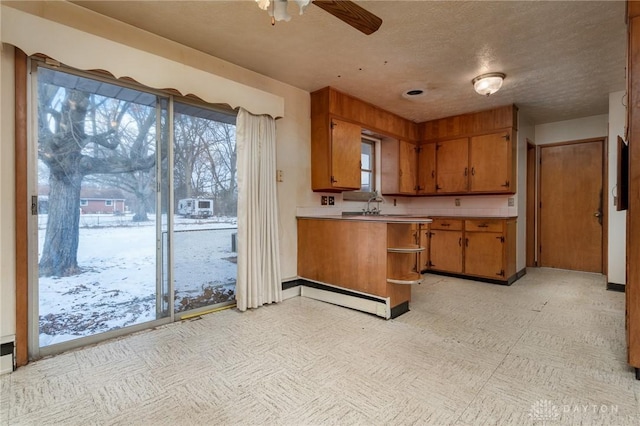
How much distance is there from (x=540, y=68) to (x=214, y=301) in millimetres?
4071

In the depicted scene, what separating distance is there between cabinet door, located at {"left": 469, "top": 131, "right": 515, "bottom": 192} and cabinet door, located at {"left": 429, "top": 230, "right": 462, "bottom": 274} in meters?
0.78

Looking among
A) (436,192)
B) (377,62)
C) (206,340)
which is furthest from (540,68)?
(206,340)

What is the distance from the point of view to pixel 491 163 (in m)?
4.33

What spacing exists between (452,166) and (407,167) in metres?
0.68

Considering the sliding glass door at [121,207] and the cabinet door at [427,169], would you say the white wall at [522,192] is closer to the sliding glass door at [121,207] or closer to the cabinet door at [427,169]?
the cabinet door at [427,169]

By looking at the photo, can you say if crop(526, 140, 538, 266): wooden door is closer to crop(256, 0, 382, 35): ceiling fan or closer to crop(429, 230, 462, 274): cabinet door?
crop(429, 230, 462, 274): cabinet door

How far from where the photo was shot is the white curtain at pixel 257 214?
310 centimetres

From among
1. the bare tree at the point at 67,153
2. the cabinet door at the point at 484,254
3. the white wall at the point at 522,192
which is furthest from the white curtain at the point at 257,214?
the white wall at the point at 522,192

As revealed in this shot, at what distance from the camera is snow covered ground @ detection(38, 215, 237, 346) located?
228 centimetres

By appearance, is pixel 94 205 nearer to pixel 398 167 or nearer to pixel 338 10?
pixel 338 10

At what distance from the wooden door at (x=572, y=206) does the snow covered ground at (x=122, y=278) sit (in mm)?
5207

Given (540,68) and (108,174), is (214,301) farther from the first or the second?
(540,68)

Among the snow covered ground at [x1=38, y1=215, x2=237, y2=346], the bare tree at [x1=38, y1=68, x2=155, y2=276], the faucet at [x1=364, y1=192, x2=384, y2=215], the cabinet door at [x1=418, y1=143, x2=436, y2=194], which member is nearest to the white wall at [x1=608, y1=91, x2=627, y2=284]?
the cabinet door at [x1=418, y1=143, x2=436, y2=194]

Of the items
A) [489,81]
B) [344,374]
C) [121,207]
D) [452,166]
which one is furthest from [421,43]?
[121,207]
